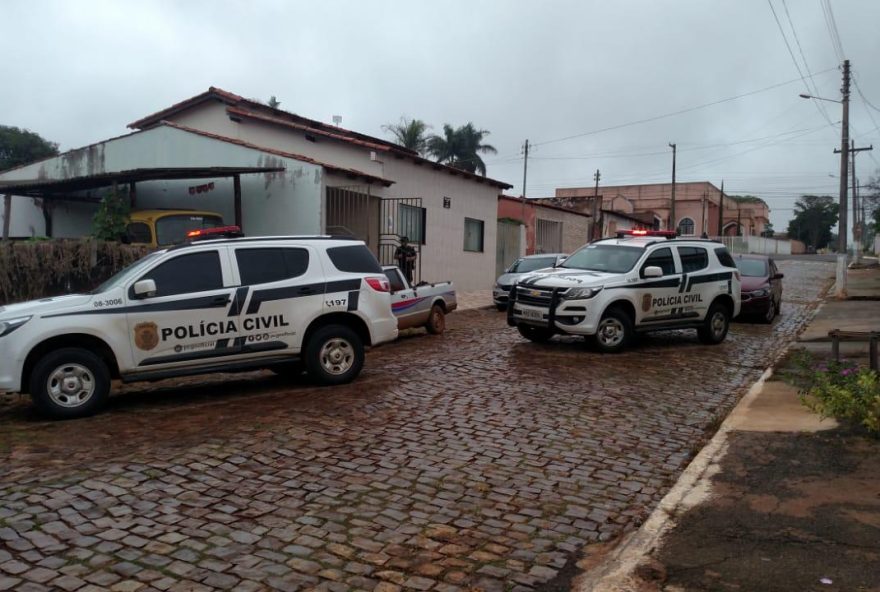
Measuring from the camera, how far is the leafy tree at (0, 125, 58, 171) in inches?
1721

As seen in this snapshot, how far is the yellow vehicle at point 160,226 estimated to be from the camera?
48.2ft

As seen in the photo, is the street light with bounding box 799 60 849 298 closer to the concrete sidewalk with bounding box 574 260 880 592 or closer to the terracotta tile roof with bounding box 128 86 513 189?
the terracotta tile roof with bounding box 128 86 513 189

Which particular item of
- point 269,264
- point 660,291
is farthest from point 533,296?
point 269,264

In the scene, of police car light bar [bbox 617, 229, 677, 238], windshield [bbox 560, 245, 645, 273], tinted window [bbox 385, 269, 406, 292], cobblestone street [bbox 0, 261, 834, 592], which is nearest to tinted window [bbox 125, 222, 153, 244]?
tinted window [bbox 385, 269, 406, 292]

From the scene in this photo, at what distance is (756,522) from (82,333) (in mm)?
6194

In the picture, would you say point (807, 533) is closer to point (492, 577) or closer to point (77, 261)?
point (492, 577)

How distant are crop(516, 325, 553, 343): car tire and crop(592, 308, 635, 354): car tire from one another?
992 mm

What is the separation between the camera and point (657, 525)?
4.67 m

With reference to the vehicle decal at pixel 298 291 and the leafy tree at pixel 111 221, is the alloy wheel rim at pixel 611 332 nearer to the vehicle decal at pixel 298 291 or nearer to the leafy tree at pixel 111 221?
the vehicle decal at pixel 298 291

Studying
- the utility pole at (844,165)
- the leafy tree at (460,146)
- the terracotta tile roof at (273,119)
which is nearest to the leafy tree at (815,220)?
the leafy tree at (460,146)

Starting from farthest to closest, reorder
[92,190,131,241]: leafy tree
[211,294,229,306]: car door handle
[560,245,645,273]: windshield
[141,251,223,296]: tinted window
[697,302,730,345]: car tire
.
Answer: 1. [92,190,131,241]: leafy tree
2. [697,302,730,345]: car tire
3. [560,245,645,273]: windshield
4. [211,294,229,306]: car door handle
5. [141,251,223,296]: tinted window

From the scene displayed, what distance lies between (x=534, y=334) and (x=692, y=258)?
126 inches

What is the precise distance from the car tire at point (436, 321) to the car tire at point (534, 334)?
6.18 feet

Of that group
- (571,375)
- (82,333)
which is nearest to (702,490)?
(571,375)
